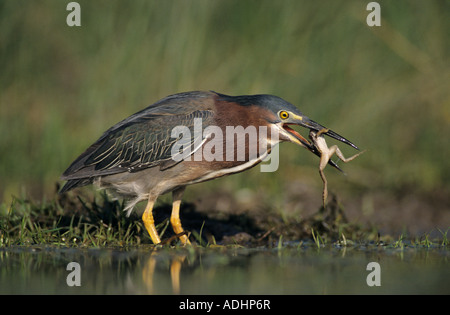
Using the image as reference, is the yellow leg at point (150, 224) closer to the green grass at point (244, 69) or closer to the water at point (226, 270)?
the water at point (226, 270)

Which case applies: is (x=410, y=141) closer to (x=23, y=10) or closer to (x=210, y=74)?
(x=210, y=74)

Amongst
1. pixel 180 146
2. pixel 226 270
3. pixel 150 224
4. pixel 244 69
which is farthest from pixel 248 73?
A: pixel 226 270

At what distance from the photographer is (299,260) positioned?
19.2ft

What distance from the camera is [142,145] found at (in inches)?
269

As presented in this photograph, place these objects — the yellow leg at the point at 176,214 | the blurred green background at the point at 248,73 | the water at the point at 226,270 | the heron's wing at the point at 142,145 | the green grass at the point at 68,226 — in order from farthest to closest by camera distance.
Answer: the blurred green background at the point at 248,73
the yellow leg at the point at 176,214
the heron's wing at the point at 142,145
the green grass at the point at 68,226
the water at the point at 226,270

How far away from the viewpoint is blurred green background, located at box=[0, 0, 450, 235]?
31.2ft

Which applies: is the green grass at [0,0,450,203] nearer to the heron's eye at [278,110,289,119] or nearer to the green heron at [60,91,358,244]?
the green heron at [60,91,358,244]

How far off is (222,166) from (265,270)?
59.6 inches

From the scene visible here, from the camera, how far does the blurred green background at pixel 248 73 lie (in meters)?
9.52

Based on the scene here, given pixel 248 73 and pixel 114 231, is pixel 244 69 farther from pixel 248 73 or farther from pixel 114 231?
pixel 114 231

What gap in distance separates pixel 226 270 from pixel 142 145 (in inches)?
73.1

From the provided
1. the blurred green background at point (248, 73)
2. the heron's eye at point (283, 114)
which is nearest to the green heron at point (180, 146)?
the heron's eye at point (283, 114)

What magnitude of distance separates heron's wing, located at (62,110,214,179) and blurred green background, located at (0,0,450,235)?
2427 mm
